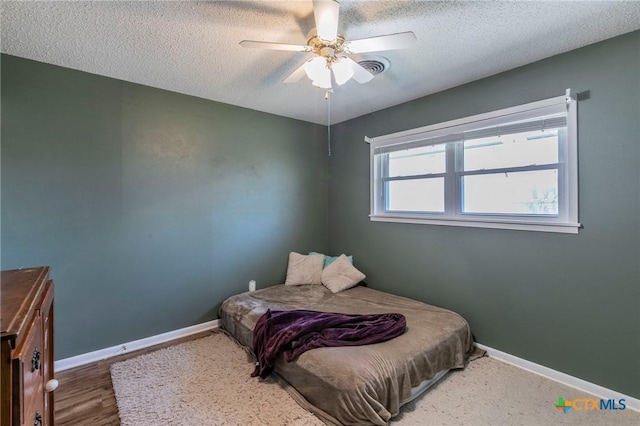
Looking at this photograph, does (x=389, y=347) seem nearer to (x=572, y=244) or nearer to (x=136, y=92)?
(x=572, y=244)

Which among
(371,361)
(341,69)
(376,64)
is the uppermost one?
(376,64)

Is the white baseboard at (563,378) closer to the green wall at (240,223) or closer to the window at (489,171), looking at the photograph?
the green wall at (240,223)

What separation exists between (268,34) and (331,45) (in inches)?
19.9

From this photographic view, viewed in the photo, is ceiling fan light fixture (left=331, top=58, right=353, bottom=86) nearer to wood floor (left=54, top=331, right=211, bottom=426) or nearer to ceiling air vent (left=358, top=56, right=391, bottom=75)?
ceiling air vent (left=358, top=56, right=391, bottom=75)

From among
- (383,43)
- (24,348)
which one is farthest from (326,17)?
(24,348)

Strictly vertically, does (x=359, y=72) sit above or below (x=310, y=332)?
above

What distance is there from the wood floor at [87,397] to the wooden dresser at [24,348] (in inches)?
21.0

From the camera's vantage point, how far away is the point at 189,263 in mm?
3059

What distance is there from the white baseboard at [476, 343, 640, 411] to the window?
3.53 ft

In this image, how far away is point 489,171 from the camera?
8.71 feet

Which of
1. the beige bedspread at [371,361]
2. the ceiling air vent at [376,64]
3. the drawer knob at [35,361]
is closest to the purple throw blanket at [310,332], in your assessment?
the beige bedspread at [371,361]

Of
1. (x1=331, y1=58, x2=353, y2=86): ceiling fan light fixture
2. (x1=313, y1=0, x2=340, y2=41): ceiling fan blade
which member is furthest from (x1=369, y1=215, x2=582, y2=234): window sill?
(x1=313, y1=0, x2=340, y2=41): ceiling fan blade

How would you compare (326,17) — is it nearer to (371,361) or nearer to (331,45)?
(331,45)

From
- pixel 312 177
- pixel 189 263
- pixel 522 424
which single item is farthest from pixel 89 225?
pixel 522 424
